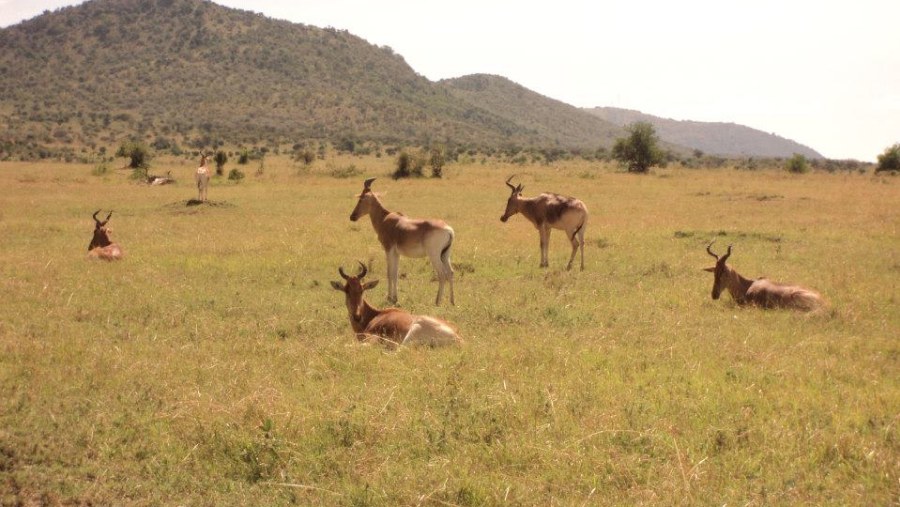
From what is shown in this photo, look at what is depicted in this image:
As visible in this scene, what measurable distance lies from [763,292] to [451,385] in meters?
6.35

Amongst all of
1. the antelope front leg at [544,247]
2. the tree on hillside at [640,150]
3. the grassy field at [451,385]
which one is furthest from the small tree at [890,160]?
the antelope front leg at [544,247]

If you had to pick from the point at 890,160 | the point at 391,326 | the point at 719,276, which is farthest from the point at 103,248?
the point at 890,160

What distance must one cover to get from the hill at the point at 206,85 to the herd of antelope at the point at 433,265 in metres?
53.7

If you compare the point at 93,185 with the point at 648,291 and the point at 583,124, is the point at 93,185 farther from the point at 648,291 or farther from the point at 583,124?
the point at 583,124

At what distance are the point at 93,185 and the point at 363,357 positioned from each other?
93.4 ft

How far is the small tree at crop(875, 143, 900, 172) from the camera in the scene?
164 feet

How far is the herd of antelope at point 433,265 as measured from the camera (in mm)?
8992

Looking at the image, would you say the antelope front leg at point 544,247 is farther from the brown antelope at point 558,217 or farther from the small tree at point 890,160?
the small tree at point 890,160

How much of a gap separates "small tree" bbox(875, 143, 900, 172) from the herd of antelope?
41.8 meters

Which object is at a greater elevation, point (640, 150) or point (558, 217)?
point (640, 150)

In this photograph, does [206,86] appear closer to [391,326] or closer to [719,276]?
[719,276]

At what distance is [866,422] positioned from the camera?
255 inches

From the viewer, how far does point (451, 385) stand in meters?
7.37

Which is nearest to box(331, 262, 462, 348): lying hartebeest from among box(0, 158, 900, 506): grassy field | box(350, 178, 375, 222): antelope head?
box(0, 158, 900, 506): grassy field
